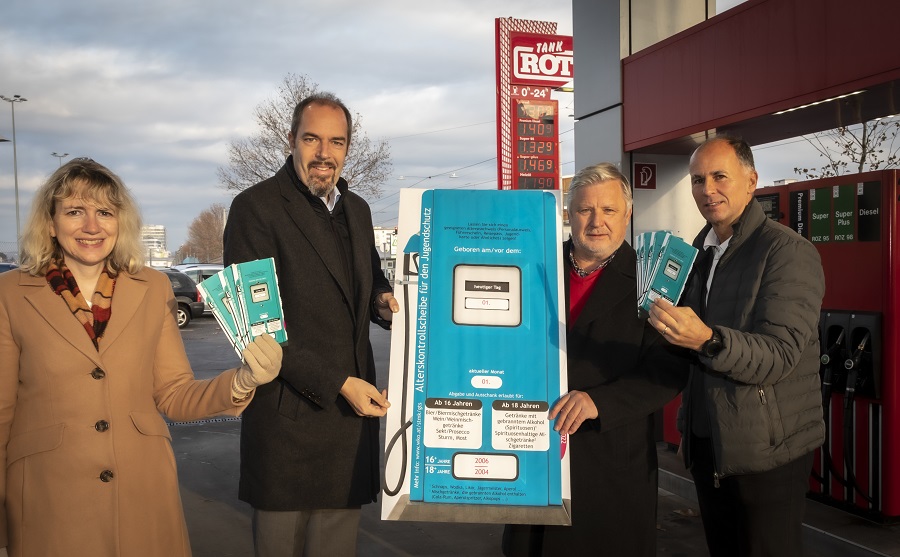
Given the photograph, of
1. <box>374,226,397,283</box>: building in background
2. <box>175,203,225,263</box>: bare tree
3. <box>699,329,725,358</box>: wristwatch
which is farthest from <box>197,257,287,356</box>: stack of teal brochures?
<box>175,203,225,263</box>: bare tree

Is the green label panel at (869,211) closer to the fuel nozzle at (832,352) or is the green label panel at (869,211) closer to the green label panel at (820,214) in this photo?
A: the green label panel at (820,214)

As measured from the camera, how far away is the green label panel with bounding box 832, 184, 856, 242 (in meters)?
4.61

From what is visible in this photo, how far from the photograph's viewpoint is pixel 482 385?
2193mm

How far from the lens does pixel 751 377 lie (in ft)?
7.58

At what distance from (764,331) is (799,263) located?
305 mm

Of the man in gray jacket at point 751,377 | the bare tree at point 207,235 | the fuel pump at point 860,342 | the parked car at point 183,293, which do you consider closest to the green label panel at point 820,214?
the fuel pump at point 860,342

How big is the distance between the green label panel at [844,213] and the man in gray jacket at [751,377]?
2250 mm

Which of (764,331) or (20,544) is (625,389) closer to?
(764,331)

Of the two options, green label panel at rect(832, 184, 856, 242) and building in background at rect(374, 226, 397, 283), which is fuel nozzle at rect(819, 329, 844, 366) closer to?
green label panel at rect(832, 184, 856, 242)

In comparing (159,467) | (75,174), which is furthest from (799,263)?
(75,174)

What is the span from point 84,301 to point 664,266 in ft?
5.75

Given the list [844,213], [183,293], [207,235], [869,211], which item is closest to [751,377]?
[869,211]

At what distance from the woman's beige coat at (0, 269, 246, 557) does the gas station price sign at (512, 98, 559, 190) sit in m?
10.4

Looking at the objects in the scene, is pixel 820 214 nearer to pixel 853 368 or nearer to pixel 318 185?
pixel 853 368
